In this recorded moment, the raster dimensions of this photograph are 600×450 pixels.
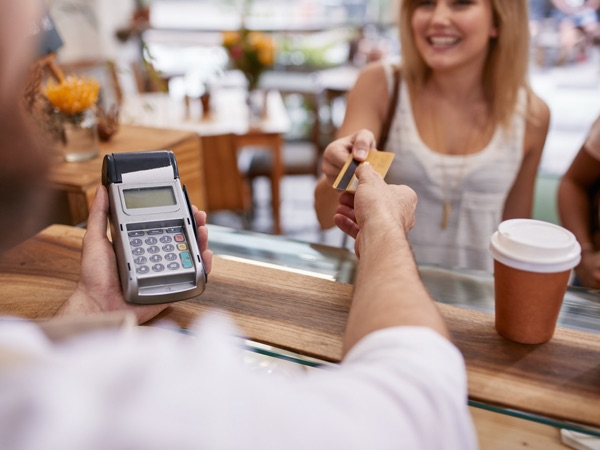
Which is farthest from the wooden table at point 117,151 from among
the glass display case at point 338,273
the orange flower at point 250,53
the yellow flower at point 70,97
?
the orange flower at point 250,53

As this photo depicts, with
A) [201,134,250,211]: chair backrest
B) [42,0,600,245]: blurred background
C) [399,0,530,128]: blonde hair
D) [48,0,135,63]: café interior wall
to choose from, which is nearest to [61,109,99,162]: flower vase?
[399,0,530,128]: blonde hair

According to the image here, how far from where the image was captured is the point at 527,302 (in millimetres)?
841

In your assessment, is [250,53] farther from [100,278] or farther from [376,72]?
[100,278]

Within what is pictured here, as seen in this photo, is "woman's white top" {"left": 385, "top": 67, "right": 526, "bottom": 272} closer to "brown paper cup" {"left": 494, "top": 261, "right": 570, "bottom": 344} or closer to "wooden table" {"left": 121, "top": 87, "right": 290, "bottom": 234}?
"brown paper cup" {"left": 494, "top": 261, "right": 570, "bottom": 344}

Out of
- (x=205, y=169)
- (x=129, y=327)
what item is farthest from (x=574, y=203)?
(x=205, y=169)

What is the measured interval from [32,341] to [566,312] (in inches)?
34.4

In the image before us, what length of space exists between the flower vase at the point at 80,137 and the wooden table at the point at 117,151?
0.02 meters

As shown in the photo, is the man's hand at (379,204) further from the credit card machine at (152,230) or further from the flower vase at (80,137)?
the flower vase at (80,137)

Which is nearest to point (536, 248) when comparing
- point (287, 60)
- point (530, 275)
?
point (530, 275)

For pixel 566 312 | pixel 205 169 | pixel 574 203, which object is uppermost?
pixel 566 312

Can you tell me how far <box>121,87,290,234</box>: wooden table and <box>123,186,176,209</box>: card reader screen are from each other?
7.32 ft

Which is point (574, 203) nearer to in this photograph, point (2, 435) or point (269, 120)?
point (2, 435)

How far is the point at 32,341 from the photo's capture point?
1.53 feet

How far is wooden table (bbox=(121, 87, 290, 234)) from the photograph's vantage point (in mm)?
3352
